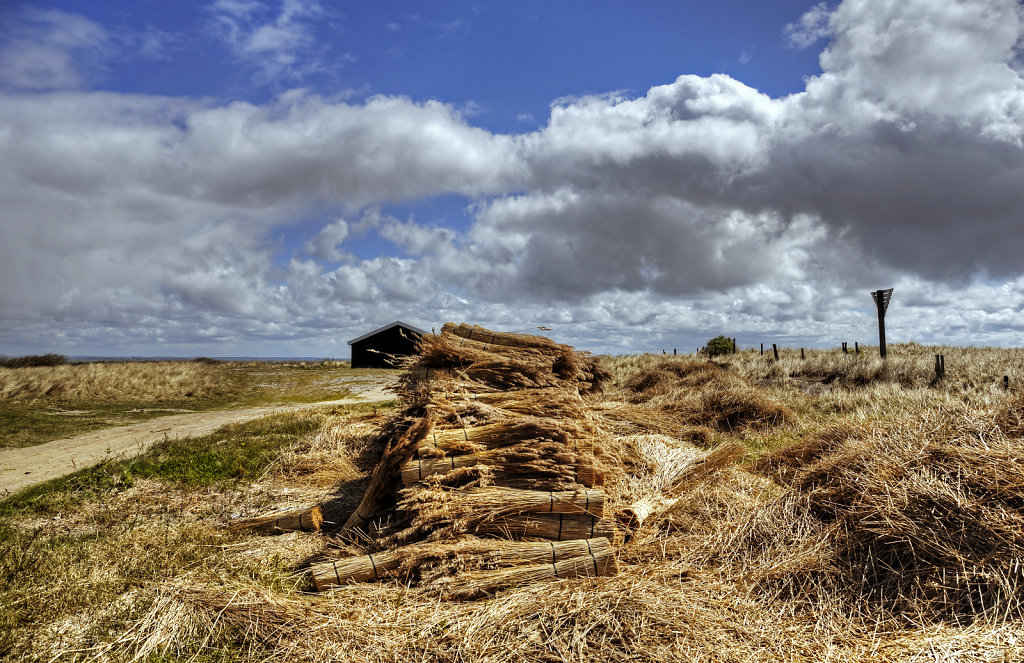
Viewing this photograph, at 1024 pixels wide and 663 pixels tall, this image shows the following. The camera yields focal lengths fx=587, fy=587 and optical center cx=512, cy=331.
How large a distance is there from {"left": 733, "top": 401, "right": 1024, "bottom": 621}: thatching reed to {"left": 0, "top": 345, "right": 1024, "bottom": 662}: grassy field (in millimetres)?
17

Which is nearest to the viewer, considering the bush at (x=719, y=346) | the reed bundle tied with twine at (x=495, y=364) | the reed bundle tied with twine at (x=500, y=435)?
the reed bundle tied with twine at (x=500, y=435)

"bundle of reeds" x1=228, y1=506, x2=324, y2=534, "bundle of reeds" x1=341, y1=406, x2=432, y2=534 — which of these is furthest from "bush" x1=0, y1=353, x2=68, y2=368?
"bundle of reeds" x1=341, y1=406, x2=432, y2=534

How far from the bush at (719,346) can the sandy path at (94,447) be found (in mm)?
26717

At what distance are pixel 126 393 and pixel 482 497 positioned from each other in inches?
927

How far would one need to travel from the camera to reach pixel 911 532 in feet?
15.9

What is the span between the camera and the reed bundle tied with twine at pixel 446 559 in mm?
4758

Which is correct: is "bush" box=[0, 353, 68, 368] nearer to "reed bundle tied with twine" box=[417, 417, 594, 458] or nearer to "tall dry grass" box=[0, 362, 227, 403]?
"tall dry grass" box=[0, 362, 227, 403]

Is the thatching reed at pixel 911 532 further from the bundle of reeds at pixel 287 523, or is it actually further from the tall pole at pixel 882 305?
the tall pole at pixel 882 305

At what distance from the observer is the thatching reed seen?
4.45 metres

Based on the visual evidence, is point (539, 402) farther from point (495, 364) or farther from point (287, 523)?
point (287, 523)

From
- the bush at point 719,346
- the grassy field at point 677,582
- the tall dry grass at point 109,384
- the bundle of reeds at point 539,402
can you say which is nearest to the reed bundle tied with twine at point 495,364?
the bundle of reeds at point 539,402

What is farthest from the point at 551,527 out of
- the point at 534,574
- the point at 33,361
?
the point at 33,361

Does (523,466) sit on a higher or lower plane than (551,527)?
higher

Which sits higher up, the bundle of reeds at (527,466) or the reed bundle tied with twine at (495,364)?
the reed bundle tied with twine at (495,364)
